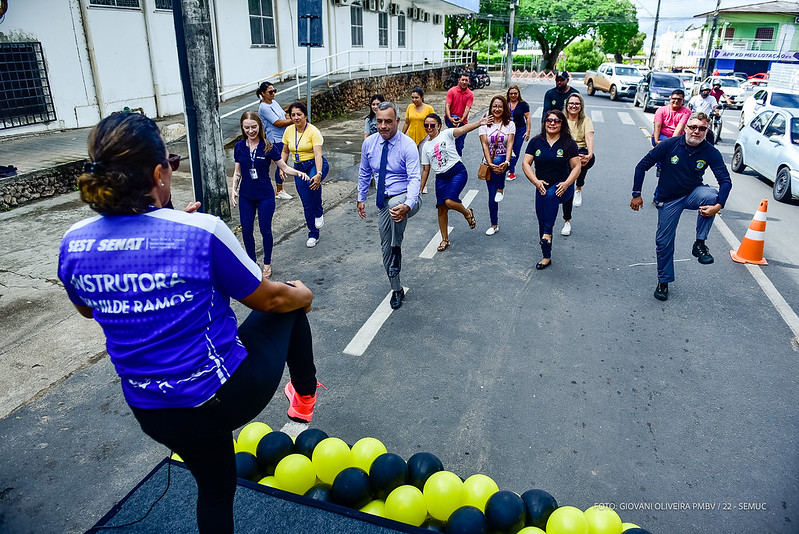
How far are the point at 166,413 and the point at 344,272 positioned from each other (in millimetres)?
4844

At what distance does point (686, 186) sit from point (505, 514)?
4.46 m

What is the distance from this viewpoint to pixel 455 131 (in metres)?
7.31

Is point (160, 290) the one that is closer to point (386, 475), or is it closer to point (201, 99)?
point (386, 475)

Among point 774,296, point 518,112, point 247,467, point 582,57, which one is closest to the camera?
point 247,467

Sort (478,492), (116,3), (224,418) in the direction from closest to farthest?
(224,418), (478,492), (116,3)

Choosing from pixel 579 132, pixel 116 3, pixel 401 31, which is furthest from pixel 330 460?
pixel 401 31

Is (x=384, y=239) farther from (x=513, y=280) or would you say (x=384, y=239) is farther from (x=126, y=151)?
(x=126, y=151)

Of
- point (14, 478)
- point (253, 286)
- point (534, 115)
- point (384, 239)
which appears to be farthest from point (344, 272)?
point (534, 115)

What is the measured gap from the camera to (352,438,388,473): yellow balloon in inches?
123

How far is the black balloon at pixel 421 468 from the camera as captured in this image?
301 centimetres

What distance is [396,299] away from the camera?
5.78m

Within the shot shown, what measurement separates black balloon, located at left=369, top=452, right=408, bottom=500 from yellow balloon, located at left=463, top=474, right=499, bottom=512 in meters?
0.35

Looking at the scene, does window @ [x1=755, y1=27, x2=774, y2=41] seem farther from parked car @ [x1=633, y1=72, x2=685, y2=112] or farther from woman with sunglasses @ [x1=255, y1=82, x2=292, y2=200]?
woman with sunglasses @ [x1=255, y1=82, x2=292, y2=200]

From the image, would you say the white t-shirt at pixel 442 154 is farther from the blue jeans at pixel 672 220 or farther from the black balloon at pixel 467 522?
the black balloon at pixel 467 522
